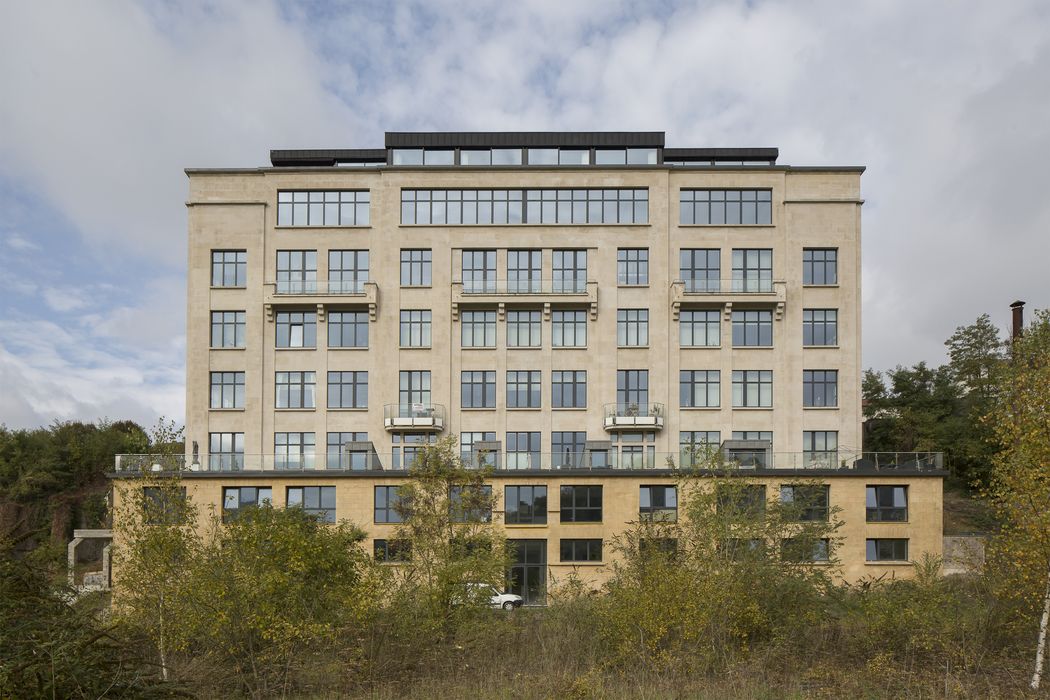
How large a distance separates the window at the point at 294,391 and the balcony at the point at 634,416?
Result: 16.7 metres

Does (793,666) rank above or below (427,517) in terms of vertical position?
below

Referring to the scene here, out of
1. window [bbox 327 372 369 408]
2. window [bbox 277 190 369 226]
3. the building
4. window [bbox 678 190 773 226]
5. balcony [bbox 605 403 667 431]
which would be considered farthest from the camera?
window [bbox 678 190 773 226]

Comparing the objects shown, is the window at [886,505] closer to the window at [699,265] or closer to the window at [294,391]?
the window at [699,265]

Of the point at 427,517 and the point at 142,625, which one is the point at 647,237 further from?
the point at 142,625

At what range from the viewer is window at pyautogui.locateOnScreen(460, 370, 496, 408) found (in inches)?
1673

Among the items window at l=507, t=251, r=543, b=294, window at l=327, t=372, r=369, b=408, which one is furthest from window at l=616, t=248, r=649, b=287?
window at l=327, t=372, r=369, b=408

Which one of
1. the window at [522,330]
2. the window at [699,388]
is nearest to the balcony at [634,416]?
the window at [699,388]

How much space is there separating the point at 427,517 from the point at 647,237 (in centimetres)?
2712

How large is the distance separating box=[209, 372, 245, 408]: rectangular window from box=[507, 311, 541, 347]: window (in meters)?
15.2

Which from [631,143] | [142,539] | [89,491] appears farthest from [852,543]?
[89,491]

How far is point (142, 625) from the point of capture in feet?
49.4

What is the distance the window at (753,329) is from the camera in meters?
42.9

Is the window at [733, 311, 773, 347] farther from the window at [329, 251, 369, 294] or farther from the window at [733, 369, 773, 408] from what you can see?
the window at [329, 251, 369, 294]

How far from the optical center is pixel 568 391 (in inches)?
1674
